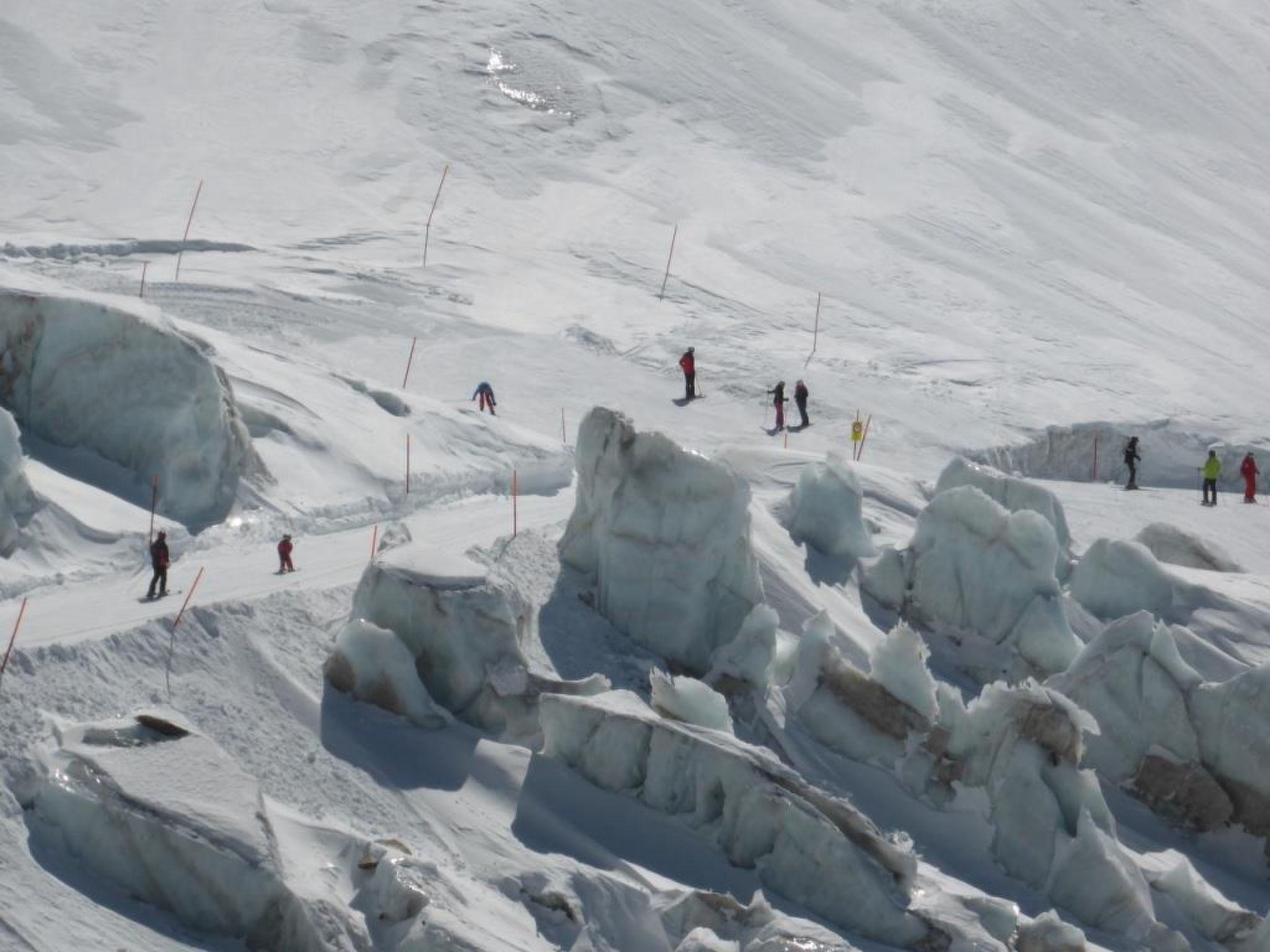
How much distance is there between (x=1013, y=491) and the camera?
93.0ft

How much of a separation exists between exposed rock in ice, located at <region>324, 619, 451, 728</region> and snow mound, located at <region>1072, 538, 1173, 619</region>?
12343 millimetres

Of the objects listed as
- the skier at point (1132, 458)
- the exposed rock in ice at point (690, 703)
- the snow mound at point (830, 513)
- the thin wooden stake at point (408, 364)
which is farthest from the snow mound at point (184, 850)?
the skier at point (1132, 458)

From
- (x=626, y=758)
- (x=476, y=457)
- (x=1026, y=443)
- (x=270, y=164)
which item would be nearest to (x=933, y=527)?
(x=476, y=457)

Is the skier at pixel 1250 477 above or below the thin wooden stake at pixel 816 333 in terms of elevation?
above

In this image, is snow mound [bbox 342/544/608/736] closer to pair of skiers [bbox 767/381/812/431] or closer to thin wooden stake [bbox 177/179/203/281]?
pair of skiers [bbox 767/381/812/431]

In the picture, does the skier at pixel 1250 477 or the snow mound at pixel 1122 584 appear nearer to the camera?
the snow mound at pixel 1122 584

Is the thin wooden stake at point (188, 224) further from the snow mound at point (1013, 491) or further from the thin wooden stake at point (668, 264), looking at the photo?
the snow mound at point (1013, 491)

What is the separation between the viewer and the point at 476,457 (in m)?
27.8

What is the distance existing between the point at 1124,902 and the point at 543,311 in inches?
872

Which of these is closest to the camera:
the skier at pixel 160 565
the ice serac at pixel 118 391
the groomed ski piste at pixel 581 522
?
the groomed ski piste at pixel 581 522

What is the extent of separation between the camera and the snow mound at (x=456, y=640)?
19.2m

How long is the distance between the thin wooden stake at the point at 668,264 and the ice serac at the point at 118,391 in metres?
18.7

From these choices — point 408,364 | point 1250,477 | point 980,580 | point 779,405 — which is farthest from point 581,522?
point 1250,477

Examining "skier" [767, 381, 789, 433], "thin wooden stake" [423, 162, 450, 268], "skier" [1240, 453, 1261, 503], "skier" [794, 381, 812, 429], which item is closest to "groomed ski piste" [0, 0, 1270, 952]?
"thin wooden stake" [423, 162, 450, 268]
